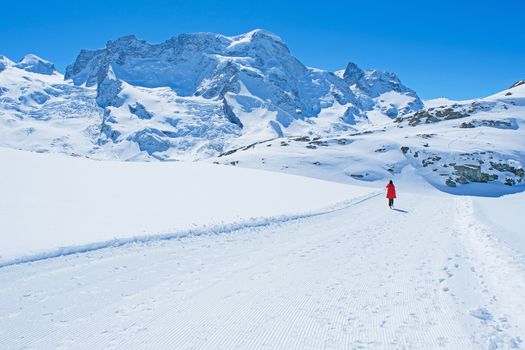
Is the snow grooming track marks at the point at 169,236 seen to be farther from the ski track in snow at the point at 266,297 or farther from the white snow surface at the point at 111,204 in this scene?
the ski track in snow at the point at 266,297

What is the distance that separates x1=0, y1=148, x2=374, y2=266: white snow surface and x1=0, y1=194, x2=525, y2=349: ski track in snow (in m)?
1.41

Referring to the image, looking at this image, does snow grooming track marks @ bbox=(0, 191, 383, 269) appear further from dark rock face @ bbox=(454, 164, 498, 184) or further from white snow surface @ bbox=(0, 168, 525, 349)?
dark rock face @ bbox=(454, 164, 498, 184)

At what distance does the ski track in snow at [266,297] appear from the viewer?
6.25 m

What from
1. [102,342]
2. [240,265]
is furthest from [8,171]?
[102,342]

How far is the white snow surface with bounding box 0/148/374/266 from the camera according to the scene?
12.0 meters

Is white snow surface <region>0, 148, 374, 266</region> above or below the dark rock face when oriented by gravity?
above

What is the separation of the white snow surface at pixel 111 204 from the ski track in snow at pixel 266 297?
1.41m

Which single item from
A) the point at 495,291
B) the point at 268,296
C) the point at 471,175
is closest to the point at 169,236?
the point at 268,296

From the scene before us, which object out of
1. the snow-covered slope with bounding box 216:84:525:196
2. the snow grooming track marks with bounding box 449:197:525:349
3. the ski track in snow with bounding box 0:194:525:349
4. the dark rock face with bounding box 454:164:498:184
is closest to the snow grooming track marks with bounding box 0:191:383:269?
the ski track in snow with bounding box 0:194:525:349

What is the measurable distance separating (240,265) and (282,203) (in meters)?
15.2

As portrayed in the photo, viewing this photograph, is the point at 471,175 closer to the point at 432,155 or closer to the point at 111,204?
the point at 432,155

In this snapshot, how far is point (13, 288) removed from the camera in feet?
25.9

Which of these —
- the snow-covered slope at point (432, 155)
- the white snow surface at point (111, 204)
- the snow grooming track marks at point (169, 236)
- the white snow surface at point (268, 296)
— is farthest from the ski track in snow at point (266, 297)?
the snow-covered slope at point (432, 155)

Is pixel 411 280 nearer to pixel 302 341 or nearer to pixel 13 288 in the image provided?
pixel 302 341
